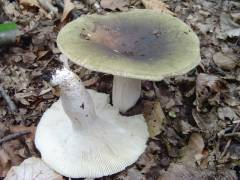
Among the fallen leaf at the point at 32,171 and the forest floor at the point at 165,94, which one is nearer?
the fallen leaf at the point at 32,171

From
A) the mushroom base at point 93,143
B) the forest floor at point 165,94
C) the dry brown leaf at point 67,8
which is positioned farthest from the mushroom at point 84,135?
the dry brown leaf at point 67,8

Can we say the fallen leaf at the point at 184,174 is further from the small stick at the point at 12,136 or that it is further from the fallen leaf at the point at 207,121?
the small stick at the point at 12,136

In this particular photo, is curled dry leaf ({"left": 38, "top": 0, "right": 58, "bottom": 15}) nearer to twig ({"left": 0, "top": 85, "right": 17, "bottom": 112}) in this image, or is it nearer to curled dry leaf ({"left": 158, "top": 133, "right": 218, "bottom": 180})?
twig ({"left": 0, "top": 85, "right": 17, "bottom": 112})

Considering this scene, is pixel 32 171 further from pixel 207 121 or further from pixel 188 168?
pixel 207 121

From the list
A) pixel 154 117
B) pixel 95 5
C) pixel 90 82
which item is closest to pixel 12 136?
pixel 90 82

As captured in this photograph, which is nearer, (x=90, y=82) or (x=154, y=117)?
(x=154, y=117)

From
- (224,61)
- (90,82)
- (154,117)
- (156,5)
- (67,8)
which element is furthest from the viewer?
(156,5)
